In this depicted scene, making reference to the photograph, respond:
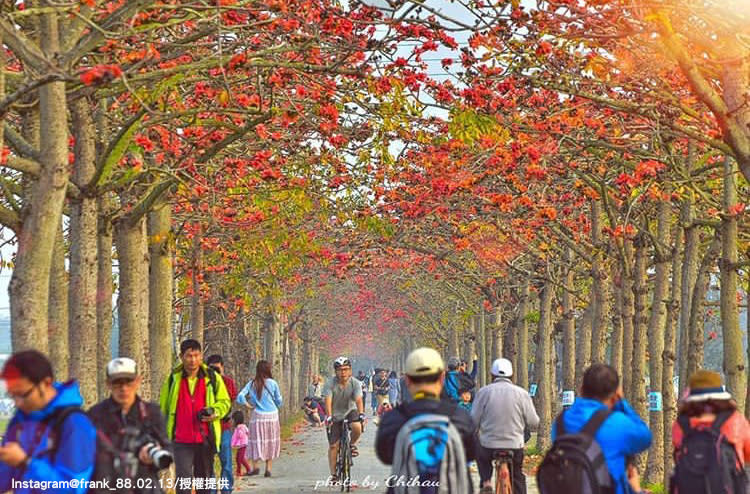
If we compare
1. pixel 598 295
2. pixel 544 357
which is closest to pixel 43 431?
pixel 598 295

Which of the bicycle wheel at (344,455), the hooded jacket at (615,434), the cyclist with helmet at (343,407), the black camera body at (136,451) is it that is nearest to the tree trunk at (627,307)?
the cyclist with helmet at (343,407)

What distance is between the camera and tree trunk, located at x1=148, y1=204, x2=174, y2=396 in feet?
64.1

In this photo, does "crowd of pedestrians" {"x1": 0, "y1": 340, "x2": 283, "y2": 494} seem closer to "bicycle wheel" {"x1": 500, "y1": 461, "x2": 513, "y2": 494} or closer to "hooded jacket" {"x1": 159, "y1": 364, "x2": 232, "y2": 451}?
"hooded jacket" {"x1": 159, "y1": 364, "x2": 232, "y2": 451}

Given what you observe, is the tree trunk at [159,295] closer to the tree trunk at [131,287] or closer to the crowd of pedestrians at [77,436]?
the tree trunk at [131,287]

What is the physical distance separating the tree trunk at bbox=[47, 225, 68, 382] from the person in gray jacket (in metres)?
4.58

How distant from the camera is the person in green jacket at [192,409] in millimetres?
12797

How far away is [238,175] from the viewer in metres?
18.2

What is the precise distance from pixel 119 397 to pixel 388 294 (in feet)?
179

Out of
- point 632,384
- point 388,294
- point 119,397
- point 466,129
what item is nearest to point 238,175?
point 466,129

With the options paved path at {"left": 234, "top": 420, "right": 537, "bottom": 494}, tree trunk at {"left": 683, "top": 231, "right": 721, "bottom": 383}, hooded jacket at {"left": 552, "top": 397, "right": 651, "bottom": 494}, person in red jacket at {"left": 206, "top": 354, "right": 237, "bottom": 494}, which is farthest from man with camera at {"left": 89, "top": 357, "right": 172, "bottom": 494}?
tree trunk at {"left": 683, "top": 231, "right": 721, "bottom": 383}

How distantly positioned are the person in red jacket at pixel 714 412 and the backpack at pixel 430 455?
5.11 ft

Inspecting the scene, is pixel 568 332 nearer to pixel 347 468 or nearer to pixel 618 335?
pixel 618 335

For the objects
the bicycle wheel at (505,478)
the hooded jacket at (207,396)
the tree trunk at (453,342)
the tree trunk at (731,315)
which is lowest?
the bicycle wheel at (505,478)

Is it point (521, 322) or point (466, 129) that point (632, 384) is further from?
point (521, 322)
